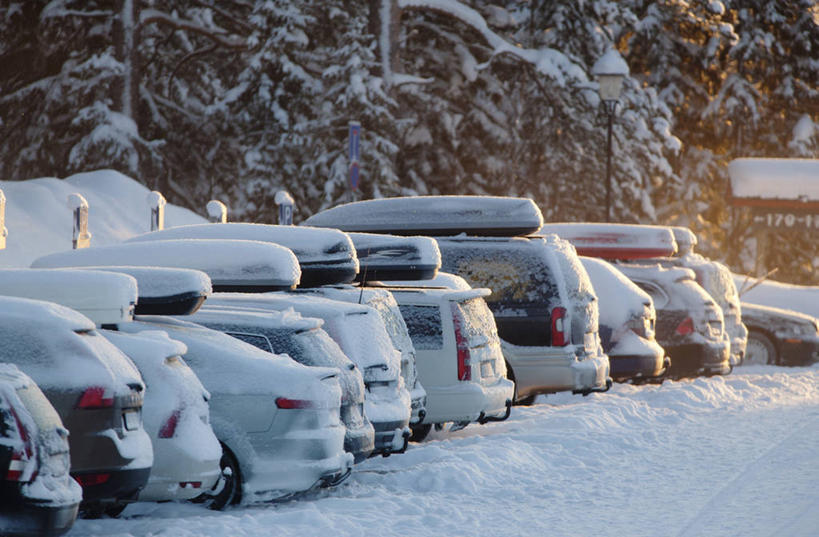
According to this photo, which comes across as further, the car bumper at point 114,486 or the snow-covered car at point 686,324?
the snow-covered car at point 686,324

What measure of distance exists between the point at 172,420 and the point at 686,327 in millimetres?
11995

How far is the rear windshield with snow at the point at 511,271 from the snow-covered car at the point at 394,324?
382 cm

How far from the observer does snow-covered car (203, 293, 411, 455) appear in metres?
10.8

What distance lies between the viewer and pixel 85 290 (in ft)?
29.9

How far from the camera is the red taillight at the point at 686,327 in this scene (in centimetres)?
1984

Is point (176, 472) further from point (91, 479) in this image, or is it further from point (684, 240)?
point (684, 240)

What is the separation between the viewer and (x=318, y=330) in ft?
33.8

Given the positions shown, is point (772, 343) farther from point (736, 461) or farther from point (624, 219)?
point (624, 219)

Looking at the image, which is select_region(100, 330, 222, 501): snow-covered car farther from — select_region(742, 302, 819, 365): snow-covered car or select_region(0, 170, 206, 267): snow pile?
select_region(742, 302, 819, 365): snow-covered car

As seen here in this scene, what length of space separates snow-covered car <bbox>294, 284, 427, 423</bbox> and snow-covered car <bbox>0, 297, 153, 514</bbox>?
361 centimetres

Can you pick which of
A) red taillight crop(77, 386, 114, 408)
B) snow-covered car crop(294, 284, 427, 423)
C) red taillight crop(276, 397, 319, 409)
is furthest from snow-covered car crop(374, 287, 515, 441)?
red taillight crop(77, 386, 114, 408)

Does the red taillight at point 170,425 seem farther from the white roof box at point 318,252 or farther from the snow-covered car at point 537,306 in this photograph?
the snow-covered car at point 537,306

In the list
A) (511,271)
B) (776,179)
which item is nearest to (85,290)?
(511,271)

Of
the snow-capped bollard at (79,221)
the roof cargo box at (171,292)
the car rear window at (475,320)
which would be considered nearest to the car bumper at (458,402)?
the car rear window at (475,320)
